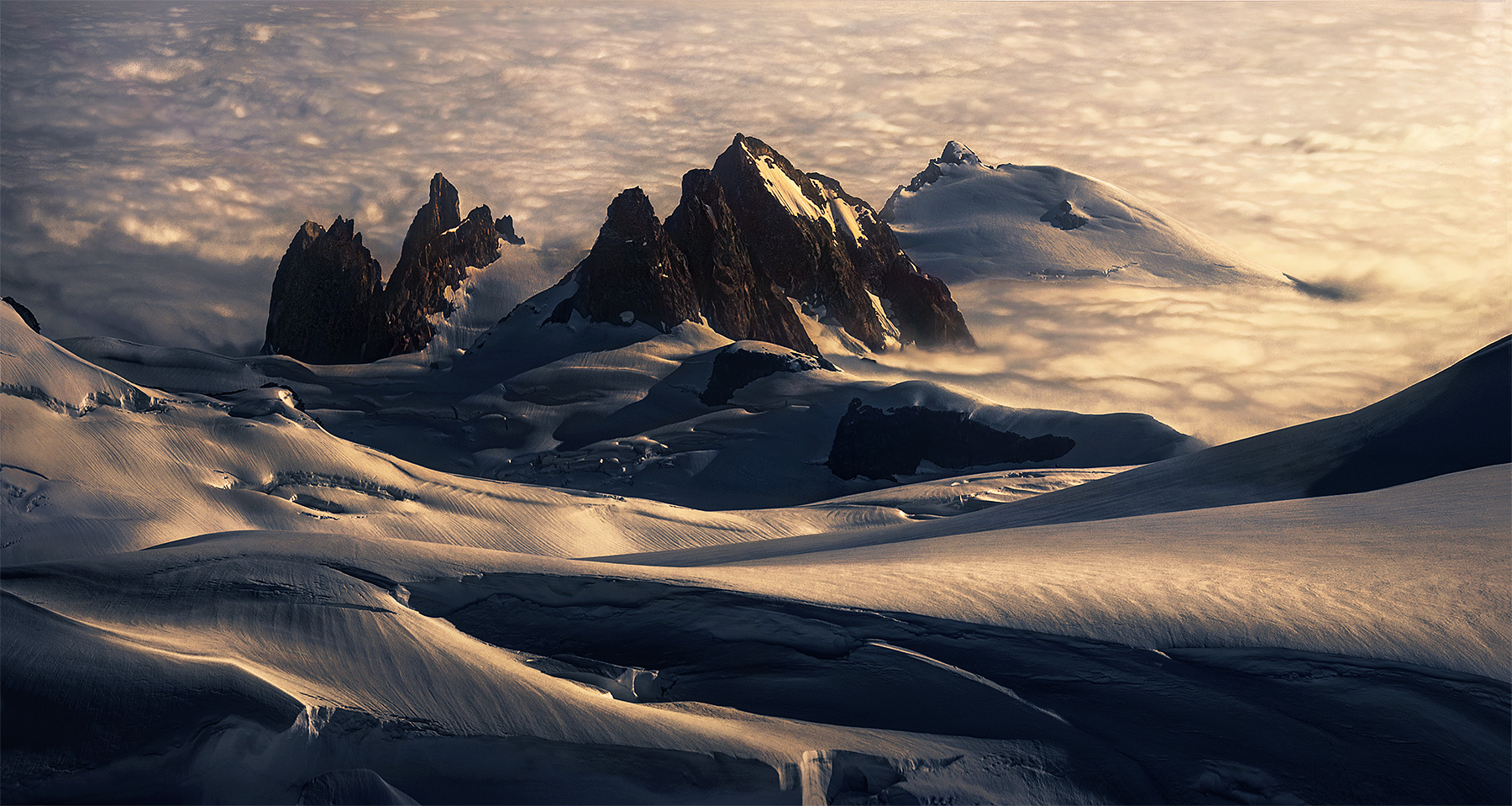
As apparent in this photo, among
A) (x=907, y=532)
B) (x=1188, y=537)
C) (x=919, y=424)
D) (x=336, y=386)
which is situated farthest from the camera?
(x=336, y=386)

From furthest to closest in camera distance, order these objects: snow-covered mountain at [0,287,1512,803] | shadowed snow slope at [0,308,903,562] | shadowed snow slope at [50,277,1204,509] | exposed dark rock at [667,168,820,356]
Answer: exposed dark rock at [667,168,820,356] → shadowed snow slope at [50,277,1204,509] → shadowed snow slope at [0,308,903,562] → snow-covered mountain at [0,287,1512,803]

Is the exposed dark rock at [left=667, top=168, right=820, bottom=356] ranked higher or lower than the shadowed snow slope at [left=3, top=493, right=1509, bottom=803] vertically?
higher

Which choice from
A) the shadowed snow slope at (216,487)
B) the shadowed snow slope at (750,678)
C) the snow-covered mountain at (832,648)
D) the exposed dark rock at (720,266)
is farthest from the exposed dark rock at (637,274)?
the shadowed snow slope at (750,678)

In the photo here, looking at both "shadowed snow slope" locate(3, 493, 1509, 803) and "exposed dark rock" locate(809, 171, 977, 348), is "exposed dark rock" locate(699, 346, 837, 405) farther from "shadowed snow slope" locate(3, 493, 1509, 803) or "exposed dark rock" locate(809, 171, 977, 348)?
"shadowed snow slope" locate(3, 493, 1509, 803)

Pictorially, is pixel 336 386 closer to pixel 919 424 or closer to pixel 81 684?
pixel 919 424

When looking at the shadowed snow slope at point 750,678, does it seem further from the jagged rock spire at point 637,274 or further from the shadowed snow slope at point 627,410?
the jagged rock spire at point 637,274

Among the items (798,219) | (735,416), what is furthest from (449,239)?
(735,416)

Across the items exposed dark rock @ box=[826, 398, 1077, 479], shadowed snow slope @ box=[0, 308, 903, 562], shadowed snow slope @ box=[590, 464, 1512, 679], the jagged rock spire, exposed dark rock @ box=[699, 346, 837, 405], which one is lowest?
exposed dark rock @ box=[826, 398, 1077, 479]

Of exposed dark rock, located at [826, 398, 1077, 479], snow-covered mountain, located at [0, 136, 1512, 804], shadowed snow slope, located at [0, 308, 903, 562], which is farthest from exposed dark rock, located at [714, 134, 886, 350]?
snow-covered mountain, located at [0, 136, 1512, 804]
